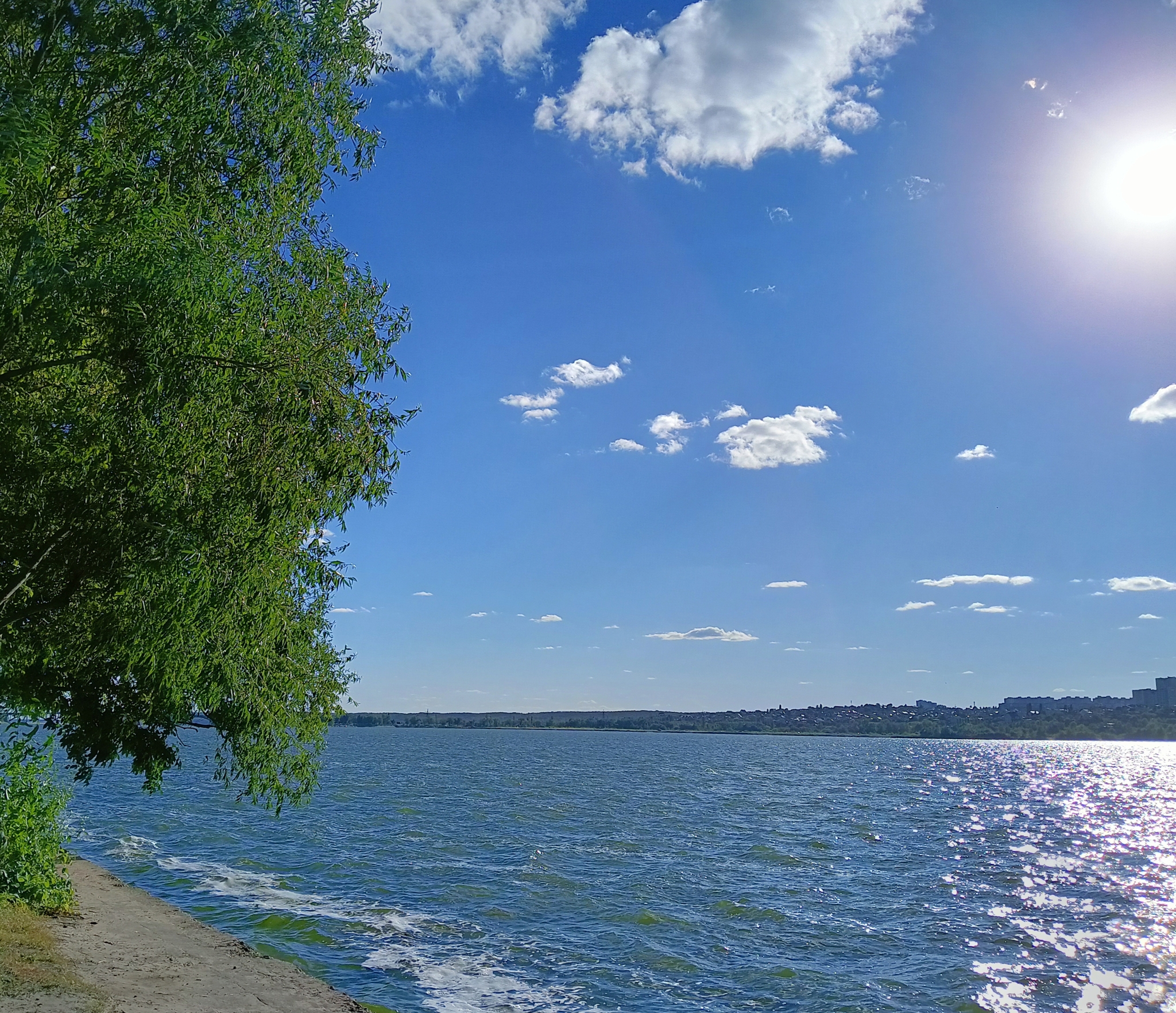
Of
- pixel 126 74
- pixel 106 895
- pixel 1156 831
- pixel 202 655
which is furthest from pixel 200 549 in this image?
pixel 1156 831

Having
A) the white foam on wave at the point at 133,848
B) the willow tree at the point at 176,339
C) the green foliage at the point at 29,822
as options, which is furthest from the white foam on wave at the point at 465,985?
the white foam on wave at the point at 133,848

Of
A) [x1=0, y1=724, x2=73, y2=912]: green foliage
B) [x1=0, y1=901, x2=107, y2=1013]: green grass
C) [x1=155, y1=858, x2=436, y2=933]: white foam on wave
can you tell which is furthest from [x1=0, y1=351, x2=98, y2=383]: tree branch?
[x1=155, y1=858, x2=436, y2=933]: white foam on wave

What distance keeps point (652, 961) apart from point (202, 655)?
16421 millimetres

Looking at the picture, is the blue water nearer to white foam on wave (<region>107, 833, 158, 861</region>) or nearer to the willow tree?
white foam on wave (<region>107, 833, 158, 861</region>)

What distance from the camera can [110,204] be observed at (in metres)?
9.99

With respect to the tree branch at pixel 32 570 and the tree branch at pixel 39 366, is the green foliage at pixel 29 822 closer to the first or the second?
the tree branch at pixel 32 570

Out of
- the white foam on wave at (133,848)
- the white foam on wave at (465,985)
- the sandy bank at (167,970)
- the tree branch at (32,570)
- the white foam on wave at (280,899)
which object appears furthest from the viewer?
the white foam on wave at (133,848)

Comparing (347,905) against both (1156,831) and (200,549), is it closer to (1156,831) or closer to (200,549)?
(200,549)

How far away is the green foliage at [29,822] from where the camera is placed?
55.7 feet

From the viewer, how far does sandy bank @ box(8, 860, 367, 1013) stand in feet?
48.6

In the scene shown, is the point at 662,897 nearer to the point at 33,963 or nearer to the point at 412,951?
the point at 412,951

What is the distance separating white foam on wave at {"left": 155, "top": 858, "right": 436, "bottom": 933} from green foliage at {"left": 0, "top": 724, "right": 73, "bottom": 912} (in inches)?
341

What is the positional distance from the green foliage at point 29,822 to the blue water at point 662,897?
6041 mm

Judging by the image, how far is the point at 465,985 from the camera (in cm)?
2038
